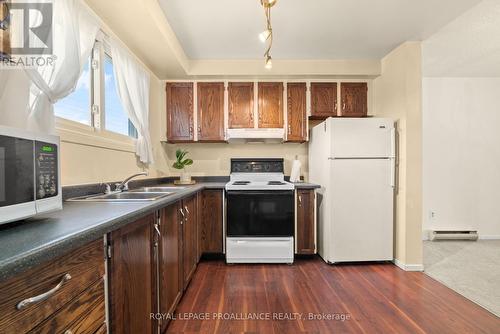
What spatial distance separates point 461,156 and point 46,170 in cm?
487

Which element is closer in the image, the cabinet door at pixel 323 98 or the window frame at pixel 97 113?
the window frame at pixel 97 113

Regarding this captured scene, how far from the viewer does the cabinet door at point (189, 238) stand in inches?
82.1

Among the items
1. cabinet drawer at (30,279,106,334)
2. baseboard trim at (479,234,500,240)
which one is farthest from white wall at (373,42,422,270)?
cabinet drawer at (30,279,106,334)

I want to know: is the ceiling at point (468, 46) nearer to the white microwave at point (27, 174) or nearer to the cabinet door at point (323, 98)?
the cabinet door at point (323, 98)

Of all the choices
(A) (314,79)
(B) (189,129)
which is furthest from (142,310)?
(A) (314,79)

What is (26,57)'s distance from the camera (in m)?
1.10

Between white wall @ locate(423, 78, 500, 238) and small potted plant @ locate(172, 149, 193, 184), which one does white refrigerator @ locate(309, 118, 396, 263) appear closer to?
white wall @ locate(423, 78, 500, 238)

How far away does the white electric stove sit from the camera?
280 centimetres

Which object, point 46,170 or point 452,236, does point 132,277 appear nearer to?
point 46,170

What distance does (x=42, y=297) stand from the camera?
603mm

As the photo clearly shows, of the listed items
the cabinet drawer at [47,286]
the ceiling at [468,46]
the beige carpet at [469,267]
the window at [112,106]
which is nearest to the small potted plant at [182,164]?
the window at [112,106]

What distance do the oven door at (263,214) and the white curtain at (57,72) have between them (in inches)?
72.8

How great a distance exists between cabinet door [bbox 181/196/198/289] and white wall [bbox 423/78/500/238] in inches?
136

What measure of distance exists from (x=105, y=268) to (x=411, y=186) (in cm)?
289
